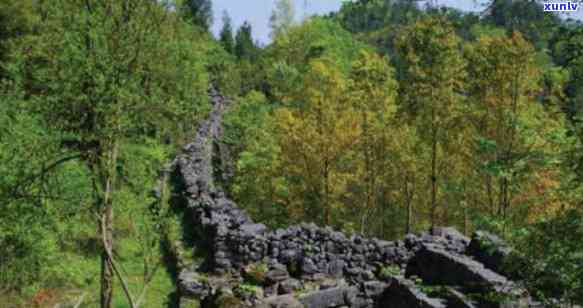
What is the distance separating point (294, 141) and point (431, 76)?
300 inches

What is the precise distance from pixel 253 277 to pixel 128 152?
7.34 m

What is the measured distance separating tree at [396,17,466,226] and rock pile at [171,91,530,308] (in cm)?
677

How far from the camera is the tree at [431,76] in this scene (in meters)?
26.6

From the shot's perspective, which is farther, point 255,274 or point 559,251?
point 255,274

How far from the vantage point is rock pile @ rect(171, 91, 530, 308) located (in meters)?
13.4

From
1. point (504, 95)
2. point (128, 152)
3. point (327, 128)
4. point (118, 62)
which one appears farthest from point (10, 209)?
point (504, 95)

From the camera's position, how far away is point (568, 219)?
6.00 meters

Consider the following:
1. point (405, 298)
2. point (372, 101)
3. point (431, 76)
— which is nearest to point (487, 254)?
point (405, 298)

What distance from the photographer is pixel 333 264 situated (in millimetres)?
20469

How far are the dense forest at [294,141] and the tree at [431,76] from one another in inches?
2.7

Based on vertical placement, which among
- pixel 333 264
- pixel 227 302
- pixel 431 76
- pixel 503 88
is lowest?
pixel 333 264

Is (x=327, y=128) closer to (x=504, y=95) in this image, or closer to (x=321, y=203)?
(x=321, y=203)

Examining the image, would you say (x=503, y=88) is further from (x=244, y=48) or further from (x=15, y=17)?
(x=244, y=48)

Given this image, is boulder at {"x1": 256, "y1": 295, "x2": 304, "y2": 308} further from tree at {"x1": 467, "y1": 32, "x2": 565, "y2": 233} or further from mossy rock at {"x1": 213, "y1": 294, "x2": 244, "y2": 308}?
tree at {"x1": 467, "y1": 32, "x2": 565, "y2": 233}
